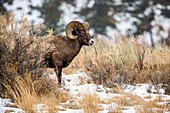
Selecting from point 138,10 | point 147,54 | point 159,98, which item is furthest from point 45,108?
point 138,10

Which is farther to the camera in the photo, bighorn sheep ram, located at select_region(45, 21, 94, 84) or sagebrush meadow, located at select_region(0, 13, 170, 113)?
bighorn sheep ram, located at select_region(45, 21, 94, 84)

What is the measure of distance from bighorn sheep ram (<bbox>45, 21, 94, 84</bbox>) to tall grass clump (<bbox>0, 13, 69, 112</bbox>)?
83 centimetres

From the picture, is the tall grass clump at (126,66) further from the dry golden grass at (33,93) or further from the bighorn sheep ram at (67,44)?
the dry golden grass at (33,93)

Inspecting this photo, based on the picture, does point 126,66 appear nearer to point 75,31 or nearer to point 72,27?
point 75,31

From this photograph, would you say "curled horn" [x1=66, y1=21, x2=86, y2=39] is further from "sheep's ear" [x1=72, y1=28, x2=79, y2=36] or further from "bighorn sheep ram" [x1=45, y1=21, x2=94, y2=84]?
"sheep's ear" [x1=72, y1=28, x2=79, y2=36]

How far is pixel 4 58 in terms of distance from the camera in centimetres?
500

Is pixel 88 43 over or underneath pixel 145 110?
over

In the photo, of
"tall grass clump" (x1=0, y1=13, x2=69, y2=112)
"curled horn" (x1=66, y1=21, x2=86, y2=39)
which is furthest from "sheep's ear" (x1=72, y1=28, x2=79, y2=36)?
"tall grass clump" (x1=0, y1=13, x2=69, y2=112)

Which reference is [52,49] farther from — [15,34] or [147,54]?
[147,54]

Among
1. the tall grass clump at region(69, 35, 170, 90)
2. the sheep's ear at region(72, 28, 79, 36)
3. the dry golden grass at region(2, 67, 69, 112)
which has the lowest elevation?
the dry golden grass at region(2, 67, 69, 112)

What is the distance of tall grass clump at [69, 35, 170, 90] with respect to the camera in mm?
6590

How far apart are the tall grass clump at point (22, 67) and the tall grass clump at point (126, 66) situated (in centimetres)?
177

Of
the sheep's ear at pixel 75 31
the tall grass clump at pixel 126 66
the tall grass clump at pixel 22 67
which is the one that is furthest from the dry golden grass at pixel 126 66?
the tall grass clump at pixel 22 67

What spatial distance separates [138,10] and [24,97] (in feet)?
72.7
